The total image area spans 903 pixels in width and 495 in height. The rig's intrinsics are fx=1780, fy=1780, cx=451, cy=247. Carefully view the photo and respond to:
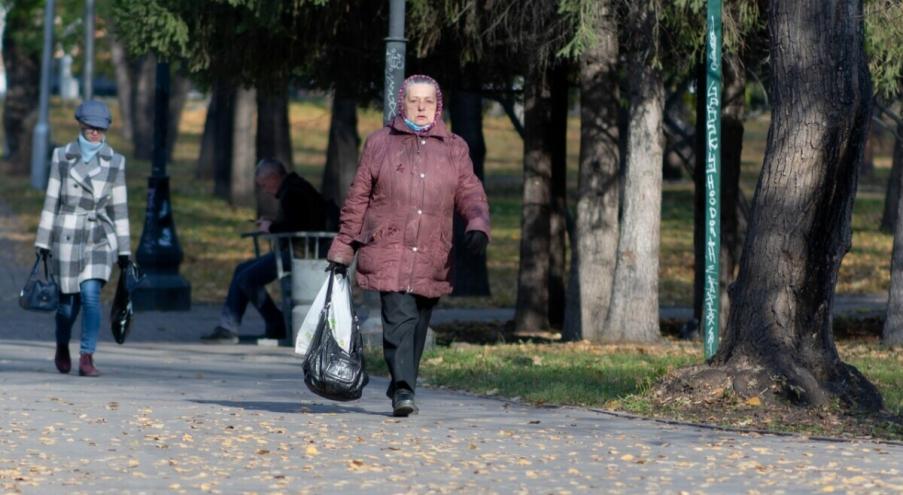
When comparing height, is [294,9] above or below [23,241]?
above

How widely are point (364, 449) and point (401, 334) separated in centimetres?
112

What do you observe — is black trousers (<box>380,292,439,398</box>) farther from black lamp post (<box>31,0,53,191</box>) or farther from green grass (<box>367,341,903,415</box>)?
black lamp post (<box>31,0,53,191</box>)

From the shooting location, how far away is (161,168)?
18.2m

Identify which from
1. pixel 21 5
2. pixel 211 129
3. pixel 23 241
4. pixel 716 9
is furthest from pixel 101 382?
pixel 21 5

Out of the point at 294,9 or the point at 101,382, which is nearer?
the point at 101,382

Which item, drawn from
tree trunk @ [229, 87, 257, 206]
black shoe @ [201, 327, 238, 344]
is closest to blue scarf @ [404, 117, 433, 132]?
black shoe @ [201, 327, 238, 344]

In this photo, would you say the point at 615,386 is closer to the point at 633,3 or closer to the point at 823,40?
the point at 823,40

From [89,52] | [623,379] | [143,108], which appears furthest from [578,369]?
[143,108]

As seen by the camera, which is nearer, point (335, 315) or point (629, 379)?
point (335, 315)

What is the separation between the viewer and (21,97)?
46.8m

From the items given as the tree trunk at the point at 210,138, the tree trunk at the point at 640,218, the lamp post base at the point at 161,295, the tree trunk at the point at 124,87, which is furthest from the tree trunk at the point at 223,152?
the tree trunk at the point at 640,218

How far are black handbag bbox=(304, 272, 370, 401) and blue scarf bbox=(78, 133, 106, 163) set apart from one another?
9.02ft

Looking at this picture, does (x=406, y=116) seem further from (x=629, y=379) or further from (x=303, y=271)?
(x=303, y=271)

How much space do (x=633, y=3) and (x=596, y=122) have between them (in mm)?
1382
